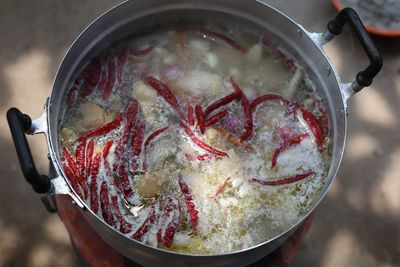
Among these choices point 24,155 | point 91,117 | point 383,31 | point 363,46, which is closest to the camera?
point 24,155

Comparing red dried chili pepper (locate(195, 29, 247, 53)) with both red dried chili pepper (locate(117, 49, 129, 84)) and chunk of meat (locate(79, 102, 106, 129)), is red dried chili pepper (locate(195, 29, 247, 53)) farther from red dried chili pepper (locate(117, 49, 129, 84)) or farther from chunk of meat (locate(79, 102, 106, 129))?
chunk of meat (locate(79, 102, 106, 129))

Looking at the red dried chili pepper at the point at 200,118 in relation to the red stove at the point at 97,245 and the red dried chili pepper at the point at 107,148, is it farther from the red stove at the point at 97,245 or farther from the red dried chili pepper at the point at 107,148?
the red stove at the point at 97,245

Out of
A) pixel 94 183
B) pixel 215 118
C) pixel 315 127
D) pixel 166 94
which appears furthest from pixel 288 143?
pixel 94 183

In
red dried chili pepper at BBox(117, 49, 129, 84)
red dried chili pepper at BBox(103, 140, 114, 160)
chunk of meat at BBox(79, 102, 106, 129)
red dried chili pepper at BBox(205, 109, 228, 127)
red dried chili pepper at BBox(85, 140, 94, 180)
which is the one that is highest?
red dried chili pepper at BBox(117, 49, 129, 84)

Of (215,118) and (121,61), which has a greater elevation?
(121,61)

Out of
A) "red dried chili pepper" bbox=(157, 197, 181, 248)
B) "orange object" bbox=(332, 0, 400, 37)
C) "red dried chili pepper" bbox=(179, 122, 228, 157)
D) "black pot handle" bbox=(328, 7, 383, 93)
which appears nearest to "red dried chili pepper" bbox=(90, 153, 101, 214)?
"red dried chili pepper" bbox=(157, 197, 181, 248)

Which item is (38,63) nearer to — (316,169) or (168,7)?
(168,7)

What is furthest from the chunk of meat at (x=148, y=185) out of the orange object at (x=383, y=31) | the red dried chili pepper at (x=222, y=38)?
the orange object at (x=383, y=31)

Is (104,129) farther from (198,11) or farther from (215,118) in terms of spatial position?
(198,11)
